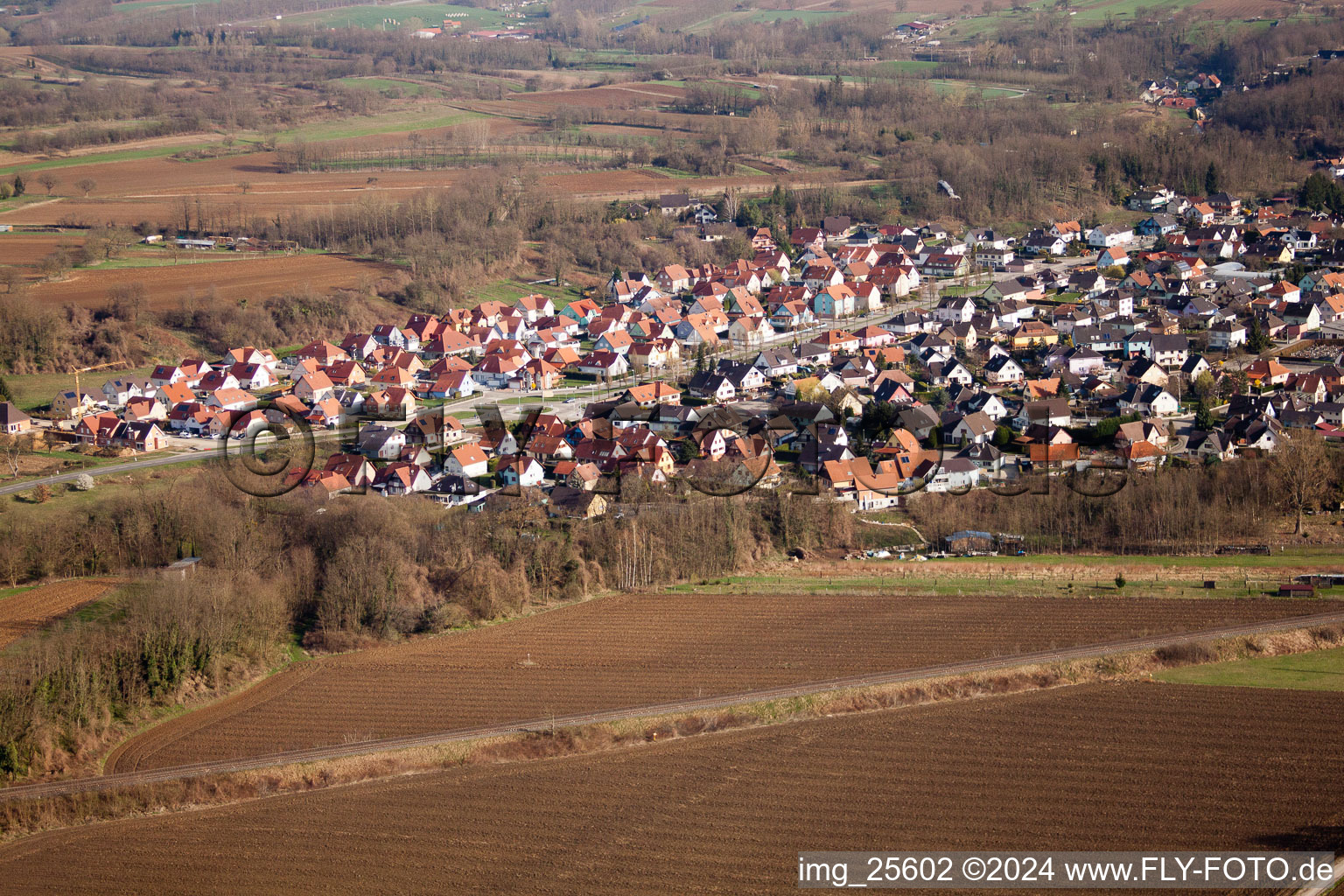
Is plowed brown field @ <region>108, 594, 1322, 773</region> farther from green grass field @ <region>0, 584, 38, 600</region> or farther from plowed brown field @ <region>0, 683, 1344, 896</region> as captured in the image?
green grass field @ <region>0, 584, 38, 600</region>

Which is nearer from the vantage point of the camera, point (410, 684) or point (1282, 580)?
point (410, 684)

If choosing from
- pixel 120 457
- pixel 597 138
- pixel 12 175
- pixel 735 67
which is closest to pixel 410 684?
pixel 120 457

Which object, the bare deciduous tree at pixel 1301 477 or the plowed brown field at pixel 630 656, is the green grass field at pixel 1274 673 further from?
the bare deciduous tree at pixel 1301 477

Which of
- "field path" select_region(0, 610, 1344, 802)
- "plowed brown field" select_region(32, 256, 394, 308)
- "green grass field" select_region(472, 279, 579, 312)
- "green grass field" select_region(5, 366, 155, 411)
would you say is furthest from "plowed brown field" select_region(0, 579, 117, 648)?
"green grass field" select_region(472, 279, 579, 312)

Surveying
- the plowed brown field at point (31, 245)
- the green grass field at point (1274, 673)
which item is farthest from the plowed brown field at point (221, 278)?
the green grass field at point (1274, 673)

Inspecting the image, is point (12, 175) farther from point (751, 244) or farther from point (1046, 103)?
point (1046, 103)

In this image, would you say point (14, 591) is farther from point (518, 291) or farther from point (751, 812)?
point (518, 291)
